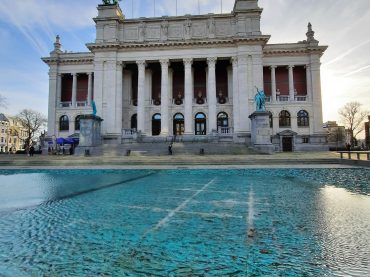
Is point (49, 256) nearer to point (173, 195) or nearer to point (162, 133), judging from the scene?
point (173, 195)

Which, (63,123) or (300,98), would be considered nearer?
(300,98)

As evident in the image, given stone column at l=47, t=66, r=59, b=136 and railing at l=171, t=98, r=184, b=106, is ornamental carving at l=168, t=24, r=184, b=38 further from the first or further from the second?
stone column at l=47, t=66, r=59, b=136

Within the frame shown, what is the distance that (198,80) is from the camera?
4172 centimetres

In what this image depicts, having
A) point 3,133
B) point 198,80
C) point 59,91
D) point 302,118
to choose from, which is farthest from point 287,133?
point 3,133

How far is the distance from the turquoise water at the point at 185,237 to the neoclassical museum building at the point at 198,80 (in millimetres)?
28254

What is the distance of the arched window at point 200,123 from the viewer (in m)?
39.6

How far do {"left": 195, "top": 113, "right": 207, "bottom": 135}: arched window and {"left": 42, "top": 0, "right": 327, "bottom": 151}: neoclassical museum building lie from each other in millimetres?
156

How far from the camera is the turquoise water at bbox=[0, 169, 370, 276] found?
232 cm

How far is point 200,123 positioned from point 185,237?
36877 millimetres

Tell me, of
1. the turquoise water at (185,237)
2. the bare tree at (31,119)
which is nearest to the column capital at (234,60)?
the turquoise water at (185,237)

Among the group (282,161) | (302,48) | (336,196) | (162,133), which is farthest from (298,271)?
(302,48)

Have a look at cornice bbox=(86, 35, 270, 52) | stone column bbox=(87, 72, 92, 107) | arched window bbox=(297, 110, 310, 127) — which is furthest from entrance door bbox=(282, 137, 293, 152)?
stone column bbox=(87, 72, 92, 107)

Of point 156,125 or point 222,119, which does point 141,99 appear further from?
point 222,119

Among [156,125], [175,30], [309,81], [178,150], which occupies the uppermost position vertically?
[175,30]
